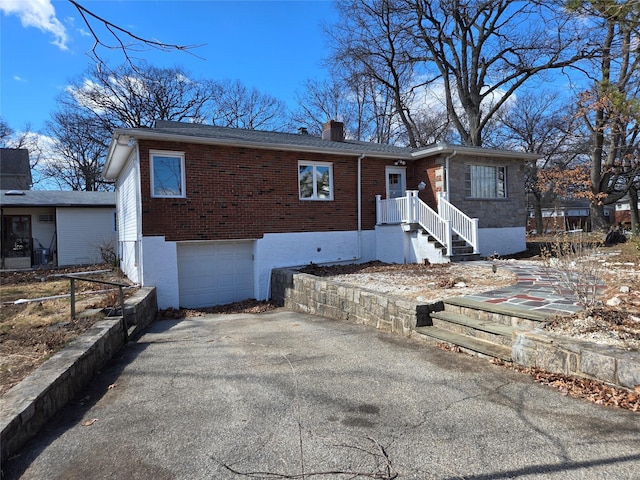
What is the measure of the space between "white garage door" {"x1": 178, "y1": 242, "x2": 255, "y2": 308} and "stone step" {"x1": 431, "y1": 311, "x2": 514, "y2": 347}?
7.12 m

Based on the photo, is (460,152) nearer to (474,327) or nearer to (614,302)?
(614,302)

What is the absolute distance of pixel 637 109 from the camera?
5754 millimetres

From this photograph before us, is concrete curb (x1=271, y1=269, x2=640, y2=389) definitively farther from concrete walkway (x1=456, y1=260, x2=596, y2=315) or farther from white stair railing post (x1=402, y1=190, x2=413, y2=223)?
white stair railing post (x1=402, y1=190, x2=413, y2=223)

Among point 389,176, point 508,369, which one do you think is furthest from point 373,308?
point 389,176

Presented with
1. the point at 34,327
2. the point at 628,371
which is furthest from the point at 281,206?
the point at 628,371

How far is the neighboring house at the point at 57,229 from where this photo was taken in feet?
63.1

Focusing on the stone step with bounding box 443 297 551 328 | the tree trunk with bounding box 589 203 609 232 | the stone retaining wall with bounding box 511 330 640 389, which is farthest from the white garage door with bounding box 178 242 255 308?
the tree trunk with bounding box 589 203 609 232

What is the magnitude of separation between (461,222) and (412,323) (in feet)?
23.2

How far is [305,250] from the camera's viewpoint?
12305mm

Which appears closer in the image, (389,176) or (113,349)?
(113,349)

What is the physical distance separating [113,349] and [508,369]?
16.6 ft

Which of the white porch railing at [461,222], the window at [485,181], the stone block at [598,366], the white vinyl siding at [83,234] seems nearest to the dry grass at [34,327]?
the stone block at [598,366]

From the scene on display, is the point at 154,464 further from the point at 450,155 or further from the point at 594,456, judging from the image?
the point at 450,155

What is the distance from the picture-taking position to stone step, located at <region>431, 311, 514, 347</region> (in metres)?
4.67
